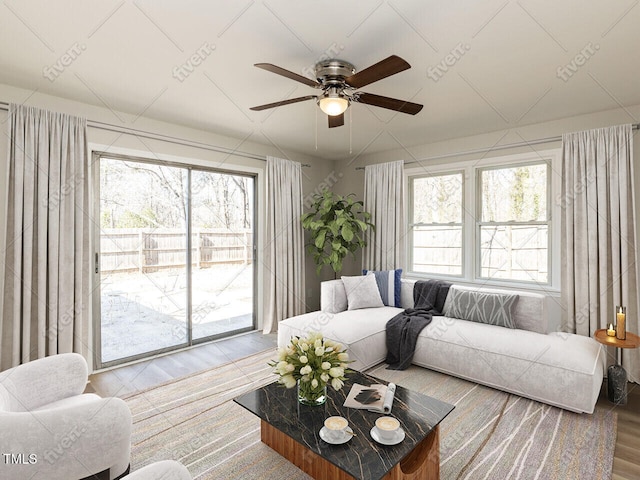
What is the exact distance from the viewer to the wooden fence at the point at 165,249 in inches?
139

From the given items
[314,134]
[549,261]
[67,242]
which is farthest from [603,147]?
A: [67,242]

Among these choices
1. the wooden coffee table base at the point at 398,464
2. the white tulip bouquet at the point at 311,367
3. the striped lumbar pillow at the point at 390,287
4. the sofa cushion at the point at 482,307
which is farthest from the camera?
the striped lumbar pillow at the point at 390,287

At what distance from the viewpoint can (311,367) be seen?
6.43ft

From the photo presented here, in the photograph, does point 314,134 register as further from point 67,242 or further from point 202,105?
point 67,242

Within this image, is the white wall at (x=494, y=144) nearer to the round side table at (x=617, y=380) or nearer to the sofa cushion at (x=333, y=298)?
the round side table at (x=617, y=380)

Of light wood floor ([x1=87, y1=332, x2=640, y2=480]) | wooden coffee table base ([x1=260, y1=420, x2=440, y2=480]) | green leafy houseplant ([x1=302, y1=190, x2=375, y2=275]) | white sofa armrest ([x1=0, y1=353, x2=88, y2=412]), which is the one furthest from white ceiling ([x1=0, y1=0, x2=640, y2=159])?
light wood floor ([x1=87, y1=332, x2=640, y2=480])

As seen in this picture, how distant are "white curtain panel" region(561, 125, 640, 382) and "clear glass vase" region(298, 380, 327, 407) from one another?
2957 millimetres

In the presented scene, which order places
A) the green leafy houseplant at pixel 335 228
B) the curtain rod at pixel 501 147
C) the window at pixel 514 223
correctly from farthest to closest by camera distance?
the green leafy houseplant at pixel 335 228 → the window at pixel 514 223 → the curtain rod at pixel 501 147

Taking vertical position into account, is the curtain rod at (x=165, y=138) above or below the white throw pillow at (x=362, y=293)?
above

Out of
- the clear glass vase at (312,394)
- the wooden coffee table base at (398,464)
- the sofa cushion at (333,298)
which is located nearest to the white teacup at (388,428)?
the wooden coffee table base at (398,464)

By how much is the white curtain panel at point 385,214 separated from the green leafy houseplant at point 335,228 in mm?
151

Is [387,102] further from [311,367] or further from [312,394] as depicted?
[312,394]

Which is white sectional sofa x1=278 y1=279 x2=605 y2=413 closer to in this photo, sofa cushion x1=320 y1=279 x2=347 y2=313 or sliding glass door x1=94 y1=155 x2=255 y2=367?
sofa cushion x1=320 y1=279 x2=347 y2=313

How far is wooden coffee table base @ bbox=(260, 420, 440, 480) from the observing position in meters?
1.68
